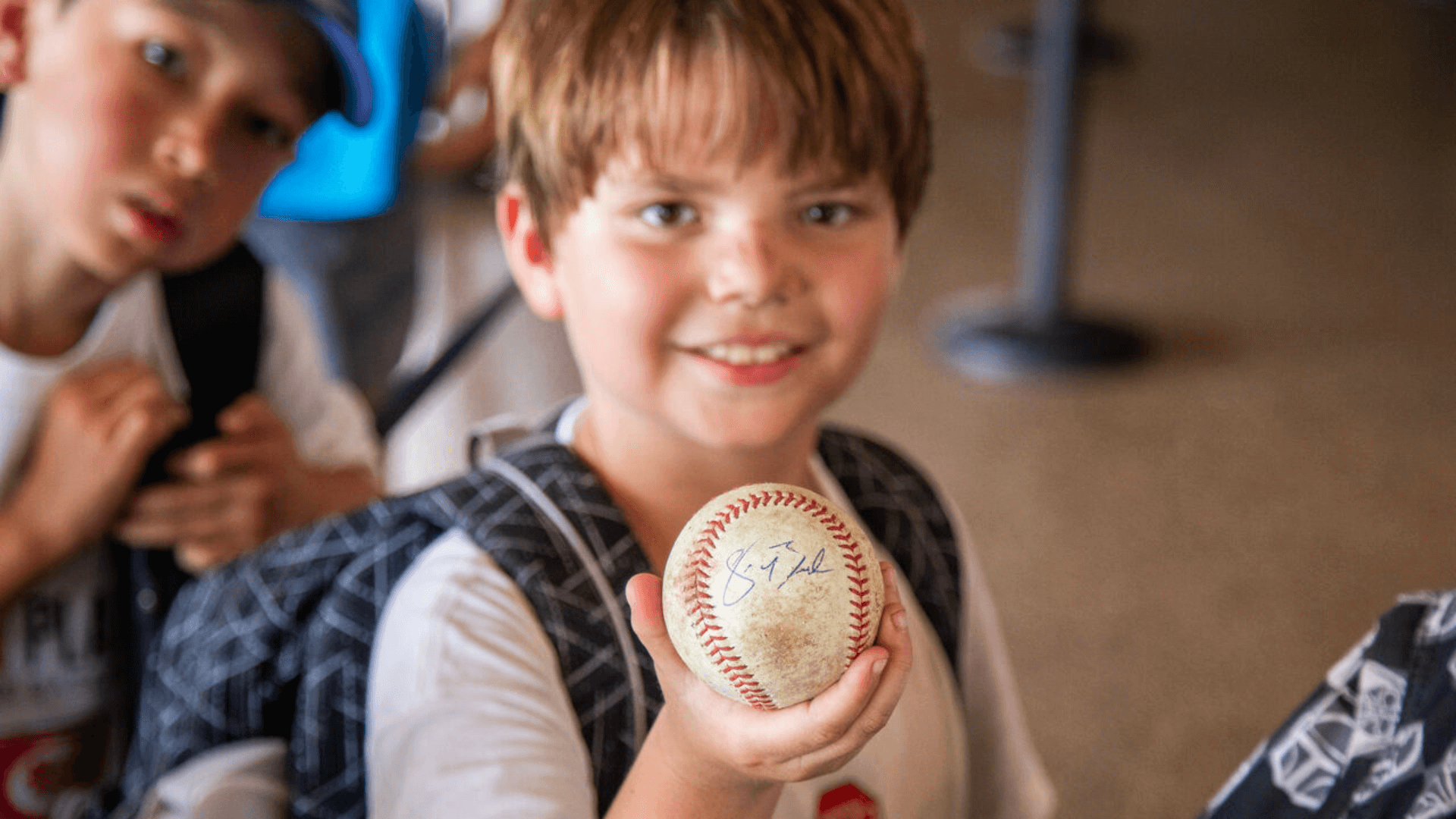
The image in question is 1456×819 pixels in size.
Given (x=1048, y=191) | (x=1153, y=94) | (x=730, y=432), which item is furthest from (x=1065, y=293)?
(x=730, y=432)

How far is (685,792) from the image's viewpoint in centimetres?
47

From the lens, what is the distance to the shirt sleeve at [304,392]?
2.95 feet

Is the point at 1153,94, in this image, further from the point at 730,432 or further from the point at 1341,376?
the point at 730,432

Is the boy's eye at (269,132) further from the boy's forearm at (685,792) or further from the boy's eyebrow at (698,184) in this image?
the boy's forearm at (685,792)

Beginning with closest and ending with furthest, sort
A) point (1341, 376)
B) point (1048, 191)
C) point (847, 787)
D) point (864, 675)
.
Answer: point (864, 675)
point (847, 787)
point (1341, 376)
point (1048, 191)

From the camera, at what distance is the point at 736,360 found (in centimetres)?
59

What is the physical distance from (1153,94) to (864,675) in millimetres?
3773

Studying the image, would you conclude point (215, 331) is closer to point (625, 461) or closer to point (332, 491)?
point (332, 491)

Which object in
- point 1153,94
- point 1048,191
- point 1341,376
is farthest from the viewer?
point 1153,94

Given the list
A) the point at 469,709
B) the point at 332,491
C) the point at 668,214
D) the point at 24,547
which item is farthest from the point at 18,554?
the point at 668,214

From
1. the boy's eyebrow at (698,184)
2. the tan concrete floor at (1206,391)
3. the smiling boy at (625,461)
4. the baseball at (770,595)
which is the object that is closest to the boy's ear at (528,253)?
the smiling boy at (625,461)

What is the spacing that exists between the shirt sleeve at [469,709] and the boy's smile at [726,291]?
0.11 m

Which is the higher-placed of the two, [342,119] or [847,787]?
[342,119]

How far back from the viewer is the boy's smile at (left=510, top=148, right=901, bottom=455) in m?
0.56
